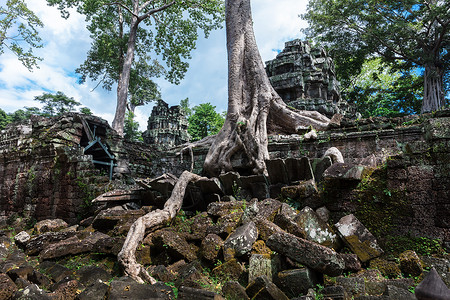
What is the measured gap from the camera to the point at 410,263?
2725mm

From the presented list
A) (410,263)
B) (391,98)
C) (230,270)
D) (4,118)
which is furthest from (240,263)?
(4,118)

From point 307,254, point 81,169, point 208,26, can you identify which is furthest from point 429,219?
point 208,26

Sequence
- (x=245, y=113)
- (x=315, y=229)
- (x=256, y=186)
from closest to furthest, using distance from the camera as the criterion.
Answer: (x=315, y=229) < (x=256, y=186) < (x=245, y=113)

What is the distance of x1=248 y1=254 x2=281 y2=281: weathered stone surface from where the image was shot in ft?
9.07

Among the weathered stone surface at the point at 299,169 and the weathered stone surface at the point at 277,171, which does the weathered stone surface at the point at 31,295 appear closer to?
the weathered stone surface at the point at 277,171

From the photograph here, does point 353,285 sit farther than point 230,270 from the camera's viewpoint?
No

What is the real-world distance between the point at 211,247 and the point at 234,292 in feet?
3.05

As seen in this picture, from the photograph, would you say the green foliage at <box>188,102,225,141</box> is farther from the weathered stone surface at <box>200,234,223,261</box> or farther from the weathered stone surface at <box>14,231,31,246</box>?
the weathered stone surface at <box>200,234,223,261</box>

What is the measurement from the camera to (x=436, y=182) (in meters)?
3.03

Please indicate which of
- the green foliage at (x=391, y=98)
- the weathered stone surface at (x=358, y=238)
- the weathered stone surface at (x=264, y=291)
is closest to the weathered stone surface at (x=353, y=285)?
the weathered stone surface at (x=358, y=238)

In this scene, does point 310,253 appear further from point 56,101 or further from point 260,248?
point 56,101

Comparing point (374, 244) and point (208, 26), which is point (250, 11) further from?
point (208, 26)

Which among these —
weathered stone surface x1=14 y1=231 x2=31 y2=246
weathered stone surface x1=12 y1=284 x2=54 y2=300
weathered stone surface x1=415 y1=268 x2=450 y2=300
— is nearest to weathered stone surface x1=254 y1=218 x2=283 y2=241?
weathered stone surface x1=415 y1=268 x2=450 y2=300

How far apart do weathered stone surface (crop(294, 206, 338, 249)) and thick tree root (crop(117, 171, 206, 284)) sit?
185 centimetres
